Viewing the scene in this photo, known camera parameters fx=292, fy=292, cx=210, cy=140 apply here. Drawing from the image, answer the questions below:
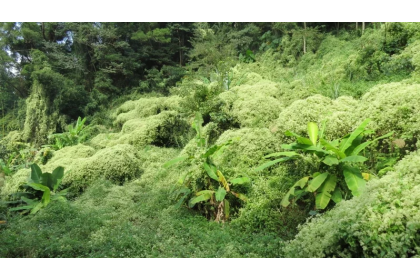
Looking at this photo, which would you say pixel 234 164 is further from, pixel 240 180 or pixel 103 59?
pixel 103 59

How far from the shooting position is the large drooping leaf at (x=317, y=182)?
2.94 metres

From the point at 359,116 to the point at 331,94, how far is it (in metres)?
1.14

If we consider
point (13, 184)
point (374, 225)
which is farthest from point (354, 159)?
point (13, 184)

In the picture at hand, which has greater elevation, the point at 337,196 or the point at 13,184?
the point at 337,196

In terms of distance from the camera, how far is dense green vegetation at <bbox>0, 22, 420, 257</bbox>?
2.69 metres

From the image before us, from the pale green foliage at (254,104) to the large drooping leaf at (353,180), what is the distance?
200 cm

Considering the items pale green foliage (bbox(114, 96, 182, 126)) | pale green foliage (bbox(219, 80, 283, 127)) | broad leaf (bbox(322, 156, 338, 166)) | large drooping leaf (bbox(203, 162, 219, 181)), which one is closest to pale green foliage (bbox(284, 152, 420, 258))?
broad leaf (bbox(322, 156, 338, 166))

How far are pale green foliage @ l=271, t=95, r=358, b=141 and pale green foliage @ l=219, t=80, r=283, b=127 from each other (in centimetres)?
53

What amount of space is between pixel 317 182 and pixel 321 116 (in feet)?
4.64

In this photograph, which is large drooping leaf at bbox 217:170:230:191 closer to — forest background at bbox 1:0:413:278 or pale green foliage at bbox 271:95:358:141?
pale green foliage at bbox 271:95:358:141

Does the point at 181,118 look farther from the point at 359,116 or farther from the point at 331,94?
the point at 359,116

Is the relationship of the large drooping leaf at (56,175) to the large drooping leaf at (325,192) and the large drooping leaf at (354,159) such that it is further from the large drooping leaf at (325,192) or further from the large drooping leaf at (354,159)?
the large drooping leaf at (354,159)

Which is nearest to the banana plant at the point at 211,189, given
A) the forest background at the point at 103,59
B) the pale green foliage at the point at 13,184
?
the pale green foliage at the point at 13,184

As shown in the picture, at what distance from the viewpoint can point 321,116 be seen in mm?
4070
